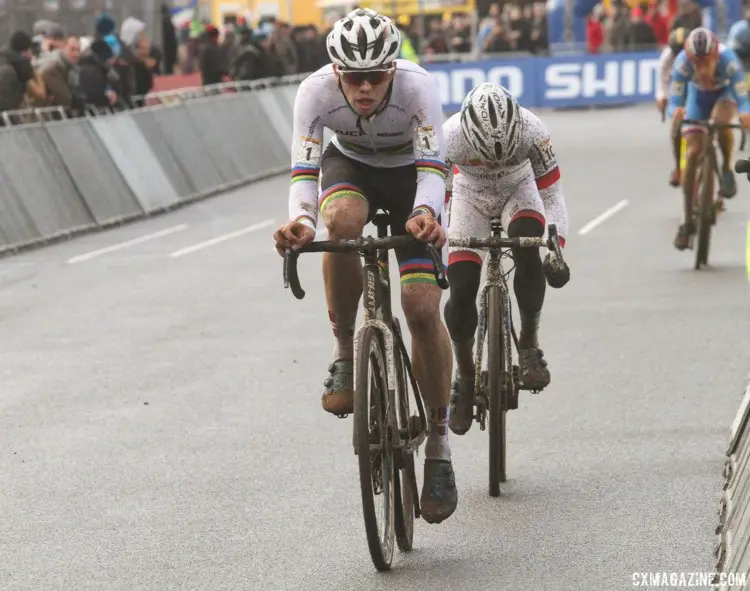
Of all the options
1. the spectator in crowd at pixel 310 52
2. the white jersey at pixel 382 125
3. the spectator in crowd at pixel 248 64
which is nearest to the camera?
the white jersey at pixel 382 125

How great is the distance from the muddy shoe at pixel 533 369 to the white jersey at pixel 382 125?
1762 millimetres

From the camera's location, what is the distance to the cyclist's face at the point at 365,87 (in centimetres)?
680

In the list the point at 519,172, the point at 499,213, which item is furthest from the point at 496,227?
the point at 519,172

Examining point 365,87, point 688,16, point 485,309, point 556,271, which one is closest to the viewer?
point 365,87

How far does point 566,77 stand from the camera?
38.8 metres

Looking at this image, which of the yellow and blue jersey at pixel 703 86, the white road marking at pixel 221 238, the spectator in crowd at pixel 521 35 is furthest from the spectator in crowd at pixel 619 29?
A: the yellow and blue jersey at pixel 703 86

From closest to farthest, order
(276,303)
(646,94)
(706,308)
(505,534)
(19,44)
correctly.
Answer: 1. (505,534)
2. (706,308)
3. (276,303)
4. (19,44)
5. (646,94)

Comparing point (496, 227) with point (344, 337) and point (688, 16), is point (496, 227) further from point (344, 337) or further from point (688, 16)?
point (688, 16)

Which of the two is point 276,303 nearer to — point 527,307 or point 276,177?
point 527,307

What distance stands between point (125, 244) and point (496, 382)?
11146mm

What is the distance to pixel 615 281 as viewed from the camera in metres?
15.3

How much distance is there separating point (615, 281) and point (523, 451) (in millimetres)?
6623

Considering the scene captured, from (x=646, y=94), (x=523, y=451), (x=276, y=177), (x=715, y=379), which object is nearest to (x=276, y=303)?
(x=715, y=379)

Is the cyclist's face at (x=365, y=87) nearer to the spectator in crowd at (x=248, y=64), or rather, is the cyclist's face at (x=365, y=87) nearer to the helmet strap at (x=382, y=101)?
the helmet strap at (x=382, y=101)
